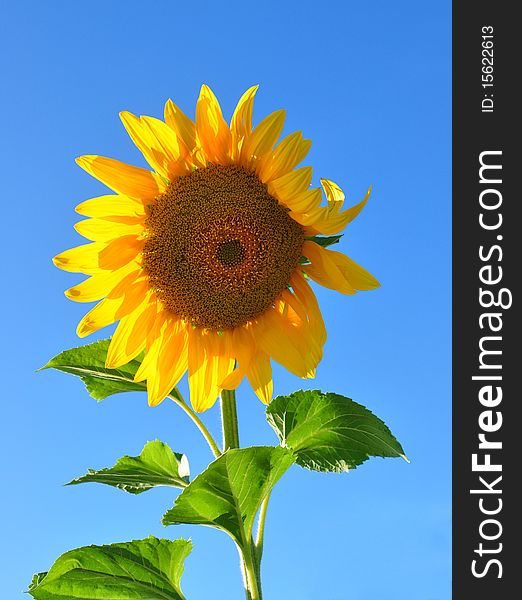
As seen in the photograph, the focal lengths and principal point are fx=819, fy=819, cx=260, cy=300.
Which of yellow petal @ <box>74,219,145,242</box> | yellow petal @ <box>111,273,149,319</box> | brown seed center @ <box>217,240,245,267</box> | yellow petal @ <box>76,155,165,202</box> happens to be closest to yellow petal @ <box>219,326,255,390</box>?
brown seed center @ <box>217,240,245,267</box>

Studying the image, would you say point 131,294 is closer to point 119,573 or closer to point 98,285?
point 98,285

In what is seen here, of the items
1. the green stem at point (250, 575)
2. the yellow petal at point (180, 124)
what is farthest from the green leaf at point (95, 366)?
the yellow petal at point (180, 124)

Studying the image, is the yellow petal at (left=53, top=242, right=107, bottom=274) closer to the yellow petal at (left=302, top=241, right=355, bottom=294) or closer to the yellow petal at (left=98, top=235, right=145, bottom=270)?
the yellow petal at (left=98, top=235, right=145, bottom=270)

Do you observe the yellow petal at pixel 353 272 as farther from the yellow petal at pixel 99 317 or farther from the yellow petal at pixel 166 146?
the yellow petal at pixel 99 317

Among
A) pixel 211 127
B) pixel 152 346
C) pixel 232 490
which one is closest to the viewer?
pixel 232 490

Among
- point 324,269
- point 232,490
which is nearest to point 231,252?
point 324,269

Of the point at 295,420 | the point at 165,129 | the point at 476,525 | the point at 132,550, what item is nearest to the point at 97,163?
the point at 165,129
